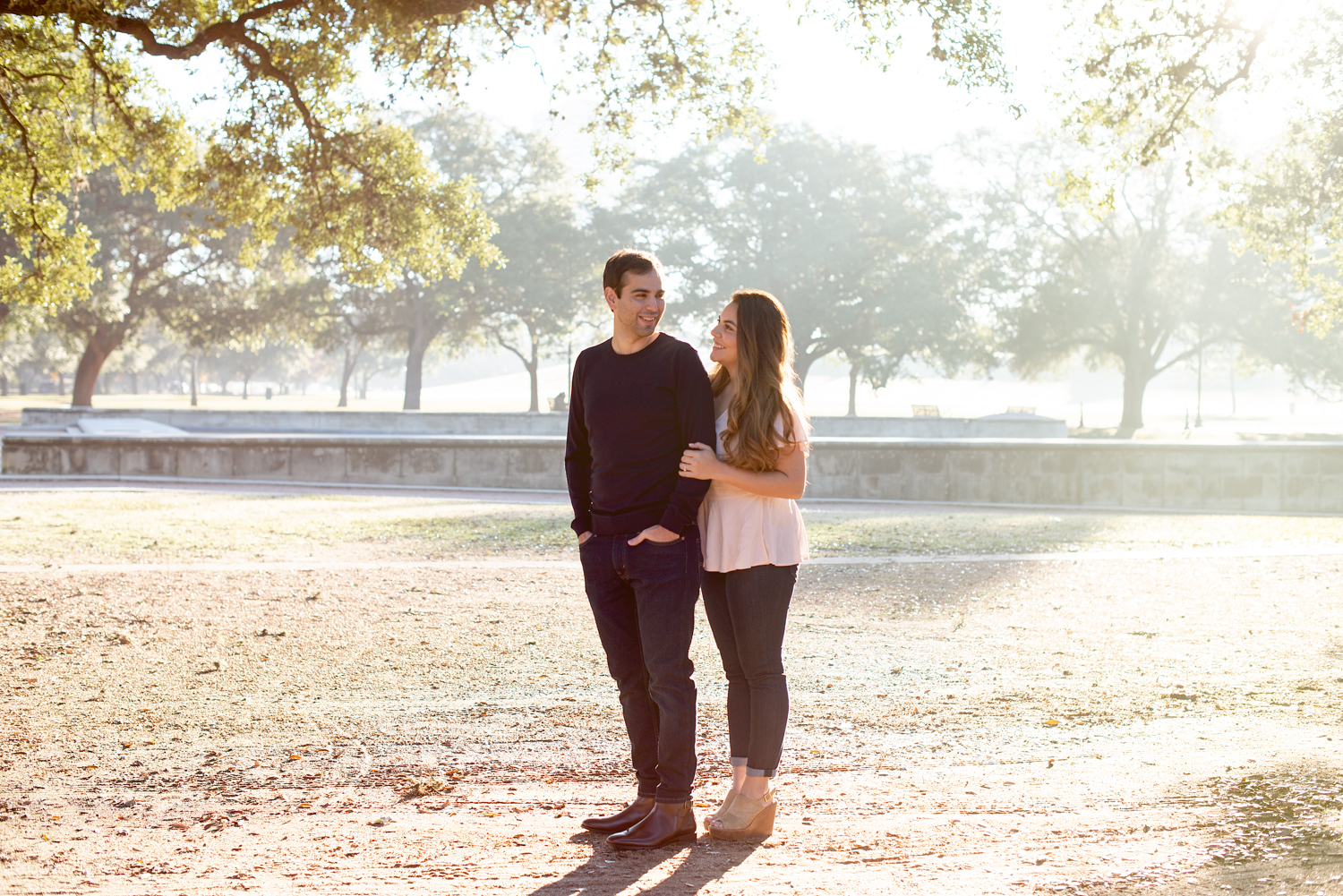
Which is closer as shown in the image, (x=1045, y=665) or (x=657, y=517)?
(x=657, y=517)

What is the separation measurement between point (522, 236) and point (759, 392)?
41213 mm

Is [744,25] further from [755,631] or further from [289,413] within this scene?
[289,413]

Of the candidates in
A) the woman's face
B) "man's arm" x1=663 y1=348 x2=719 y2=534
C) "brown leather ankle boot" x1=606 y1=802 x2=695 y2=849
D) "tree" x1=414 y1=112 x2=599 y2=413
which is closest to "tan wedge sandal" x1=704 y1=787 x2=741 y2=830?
"brown leather ankle boot" x1=606 y1=802 x2=695 y2=849

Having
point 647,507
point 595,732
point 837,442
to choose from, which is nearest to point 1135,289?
point 837,442

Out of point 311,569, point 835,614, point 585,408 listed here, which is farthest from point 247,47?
point 585,408

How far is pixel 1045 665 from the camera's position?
21.0ft

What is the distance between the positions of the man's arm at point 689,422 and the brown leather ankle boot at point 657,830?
950 millimetres

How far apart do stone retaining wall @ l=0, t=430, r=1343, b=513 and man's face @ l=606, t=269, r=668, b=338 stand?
11726mm

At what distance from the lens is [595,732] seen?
5133mm

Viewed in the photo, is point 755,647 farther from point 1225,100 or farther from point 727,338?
point 1225,100

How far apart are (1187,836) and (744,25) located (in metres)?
10.7

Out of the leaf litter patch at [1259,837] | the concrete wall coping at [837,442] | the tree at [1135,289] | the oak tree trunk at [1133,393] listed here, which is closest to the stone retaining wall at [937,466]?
the concrete wall coping at [837,442]

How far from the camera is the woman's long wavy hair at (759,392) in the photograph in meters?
3.50

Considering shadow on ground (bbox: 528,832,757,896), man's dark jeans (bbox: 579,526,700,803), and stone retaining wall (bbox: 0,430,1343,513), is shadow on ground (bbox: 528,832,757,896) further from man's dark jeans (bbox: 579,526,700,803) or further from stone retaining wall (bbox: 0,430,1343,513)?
stone retaining wall (bbox: 0,430,1343,513)
